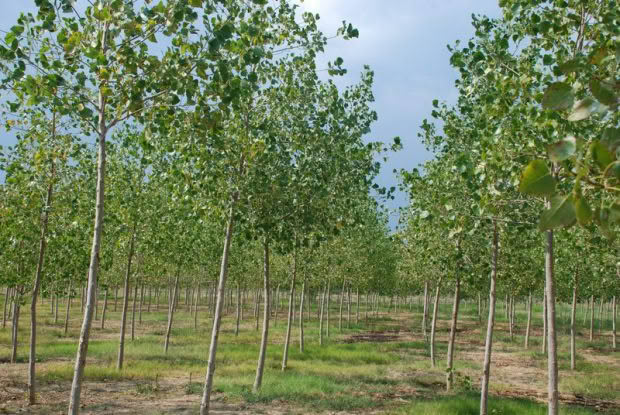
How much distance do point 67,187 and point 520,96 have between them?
866 centimetres

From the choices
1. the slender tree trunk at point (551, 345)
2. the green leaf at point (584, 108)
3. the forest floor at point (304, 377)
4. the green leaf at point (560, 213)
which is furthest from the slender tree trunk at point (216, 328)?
the green leaf at point (560, 213)

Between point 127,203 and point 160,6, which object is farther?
point 127,203

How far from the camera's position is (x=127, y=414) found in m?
11.5

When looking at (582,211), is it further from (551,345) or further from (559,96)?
(551,345)

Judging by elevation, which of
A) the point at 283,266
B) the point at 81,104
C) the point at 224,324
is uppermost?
the point at 81,104

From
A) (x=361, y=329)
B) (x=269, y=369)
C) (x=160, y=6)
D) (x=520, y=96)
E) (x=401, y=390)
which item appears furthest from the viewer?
(x=361, y=329)

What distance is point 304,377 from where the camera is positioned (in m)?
15.3

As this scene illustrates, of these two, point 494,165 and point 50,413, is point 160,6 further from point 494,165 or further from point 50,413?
point 50,413

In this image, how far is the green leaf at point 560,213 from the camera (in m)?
0.93

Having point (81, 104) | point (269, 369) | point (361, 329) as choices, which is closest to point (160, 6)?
point (81, 104)

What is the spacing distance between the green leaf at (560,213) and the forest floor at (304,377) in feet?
36.1

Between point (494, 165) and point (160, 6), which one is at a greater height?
point (160, 6)

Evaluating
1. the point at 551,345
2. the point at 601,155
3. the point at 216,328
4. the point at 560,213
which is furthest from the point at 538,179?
the point at 216,328

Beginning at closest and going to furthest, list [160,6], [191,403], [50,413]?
1. [160,6]
2. [50,413]
3. [191,403]
